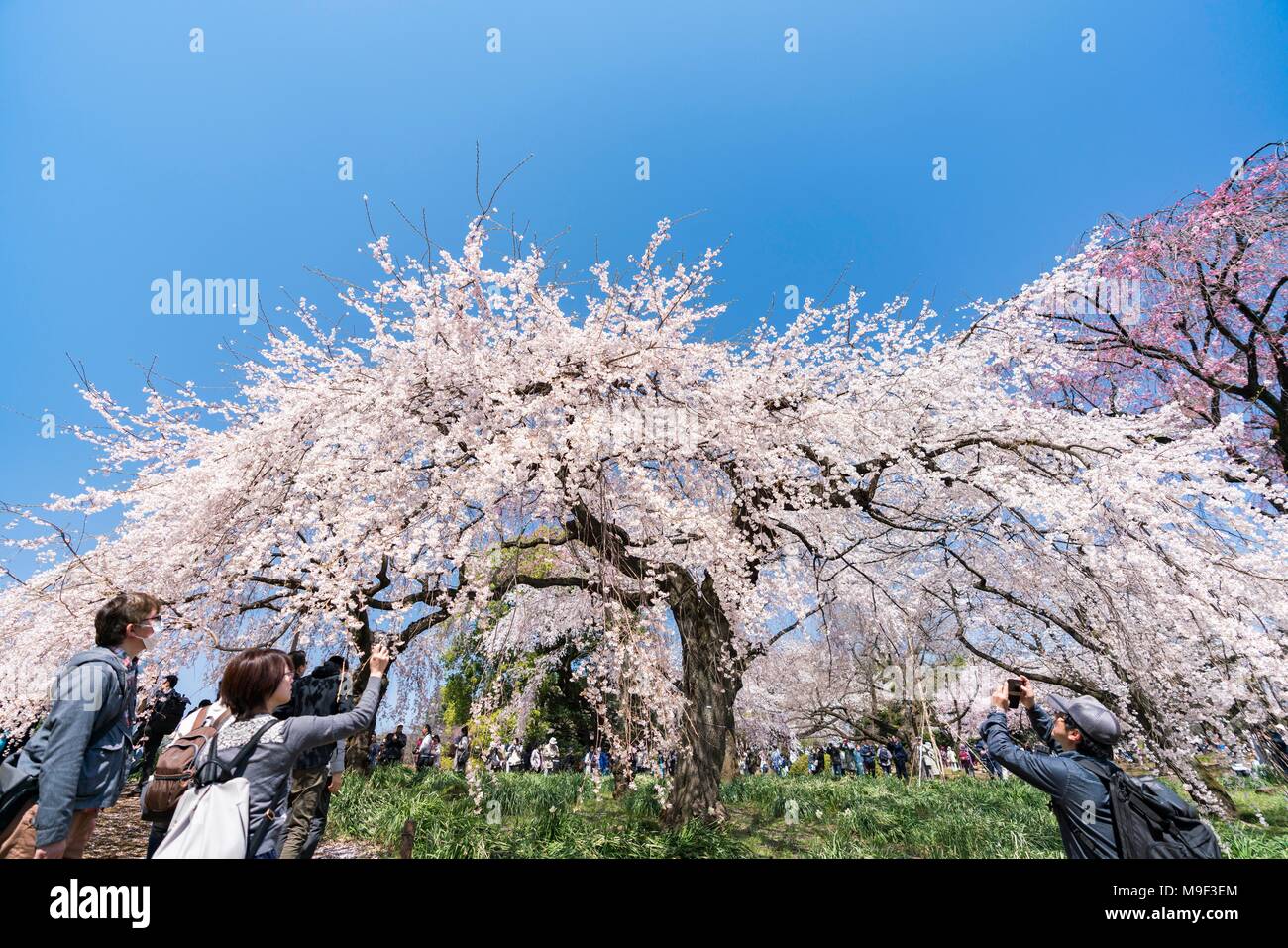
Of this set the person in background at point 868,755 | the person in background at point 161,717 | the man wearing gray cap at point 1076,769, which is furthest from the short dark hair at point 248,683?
the person in background at point 868,755

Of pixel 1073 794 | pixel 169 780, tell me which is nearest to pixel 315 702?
pixel 169 780

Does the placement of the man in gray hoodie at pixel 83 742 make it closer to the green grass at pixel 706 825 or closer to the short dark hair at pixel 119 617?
the short dark hair at pixel 119 617

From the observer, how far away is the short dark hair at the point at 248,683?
2.18 meters

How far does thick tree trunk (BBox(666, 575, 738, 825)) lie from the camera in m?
5.86

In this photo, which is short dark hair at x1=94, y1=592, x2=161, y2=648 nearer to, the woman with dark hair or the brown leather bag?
the brown leather bag

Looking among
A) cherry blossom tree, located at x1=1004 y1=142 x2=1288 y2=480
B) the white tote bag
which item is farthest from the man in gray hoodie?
cherry blossom tree, located at x1=1004 y1=142 x2=1288 y2=480

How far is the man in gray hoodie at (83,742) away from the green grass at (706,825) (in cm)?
277

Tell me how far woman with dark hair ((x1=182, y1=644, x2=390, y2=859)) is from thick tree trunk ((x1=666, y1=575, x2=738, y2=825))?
13.2 ft

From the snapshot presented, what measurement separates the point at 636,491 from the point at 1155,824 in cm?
371

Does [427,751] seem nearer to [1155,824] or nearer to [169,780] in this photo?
[169,780]
